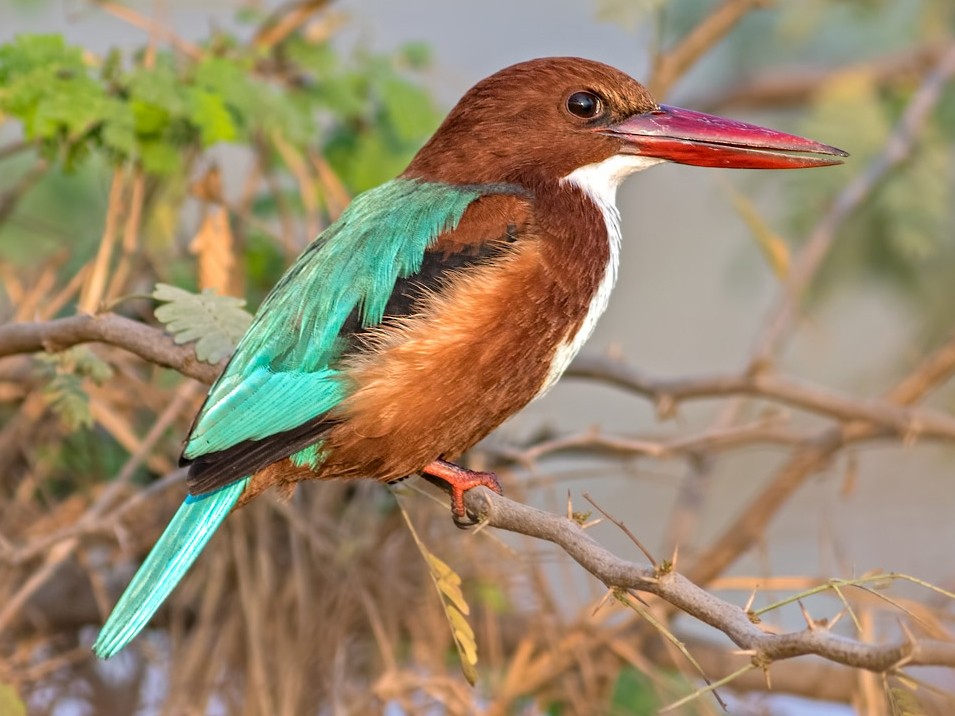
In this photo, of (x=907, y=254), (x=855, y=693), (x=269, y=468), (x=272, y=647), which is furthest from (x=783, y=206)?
(x=269, y=468)

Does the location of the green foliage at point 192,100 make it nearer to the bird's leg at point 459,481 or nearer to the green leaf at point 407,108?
the green leaf at point 407,108

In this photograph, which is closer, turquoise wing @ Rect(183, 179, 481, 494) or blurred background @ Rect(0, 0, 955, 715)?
turquoise wing @ Rect(183, 179, 481, 494)

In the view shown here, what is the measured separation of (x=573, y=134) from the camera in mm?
2725

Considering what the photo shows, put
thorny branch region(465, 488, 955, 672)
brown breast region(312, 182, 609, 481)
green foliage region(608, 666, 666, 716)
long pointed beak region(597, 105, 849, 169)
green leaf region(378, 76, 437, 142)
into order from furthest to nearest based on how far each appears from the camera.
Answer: green foliage region(608, 666, 666, 716), green leaf region(378, 76, 437, 142), long pointed beak region(597, 105, 849, 169), brown breast region(312, 182, 609, 481), thorny branch region(465, 488, 955, 672)

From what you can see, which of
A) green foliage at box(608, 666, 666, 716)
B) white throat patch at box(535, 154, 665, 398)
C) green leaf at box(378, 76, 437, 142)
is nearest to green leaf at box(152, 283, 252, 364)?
white throat patch at box(535, 154, 665, 398)

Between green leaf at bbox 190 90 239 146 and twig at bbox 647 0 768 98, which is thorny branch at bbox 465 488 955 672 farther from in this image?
twig at bbox 647 0 768 98

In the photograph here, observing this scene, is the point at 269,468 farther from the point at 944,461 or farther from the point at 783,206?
the point at 944,461

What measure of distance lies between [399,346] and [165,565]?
1.60 feet

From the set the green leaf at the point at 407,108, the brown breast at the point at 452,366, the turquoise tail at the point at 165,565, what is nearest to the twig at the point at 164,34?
the green leaf at the point at 407,108

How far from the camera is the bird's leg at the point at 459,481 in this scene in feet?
8.13

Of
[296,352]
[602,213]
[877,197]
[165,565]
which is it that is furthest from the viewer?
[877,197]

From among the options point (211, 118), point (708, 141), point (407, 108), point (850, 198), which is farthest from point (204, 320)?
point (850, 198)

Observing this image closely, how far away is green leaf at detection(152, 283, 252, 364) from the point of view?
7.67 ft

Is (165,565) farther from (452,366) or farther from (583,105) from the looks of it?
(583,105)
